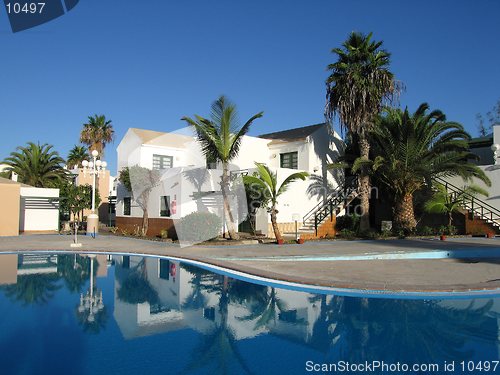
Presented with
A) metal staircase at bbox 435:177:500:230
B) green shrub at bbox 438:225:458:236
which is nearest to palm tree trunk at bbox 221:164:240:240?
green shrub at bbox 438:225:458:236

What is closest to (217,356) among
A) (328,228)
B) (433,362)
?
(433,362)

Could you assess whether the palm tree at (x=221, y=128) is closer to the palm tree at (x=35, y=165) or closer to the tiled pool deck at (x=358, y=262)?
the tiled pool deck at (x=358, y=262)

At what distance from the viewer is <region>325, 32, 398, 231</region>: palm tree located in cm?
2330

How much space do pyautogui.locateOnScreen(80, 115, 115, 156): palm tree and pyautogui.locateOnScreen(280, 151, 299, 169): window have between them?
22.8m

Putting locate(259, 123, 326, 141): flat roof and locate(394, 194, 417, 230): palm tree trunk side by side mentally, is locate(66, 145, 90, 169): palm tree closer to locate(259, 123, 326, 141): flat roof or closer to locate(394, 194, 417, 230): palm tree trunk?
locate(259, 123, 326, 141): flat roof

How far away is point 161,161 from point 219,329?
20.7m

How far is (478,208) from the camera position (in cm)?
2417

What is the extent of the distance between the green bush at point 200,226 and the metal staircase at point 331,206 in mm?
5609

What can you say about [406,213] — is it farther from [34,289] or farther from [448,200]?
[34,289]

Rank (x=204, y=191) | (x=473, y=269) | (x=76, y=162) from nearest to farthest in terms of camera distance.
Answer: (x=473, y=269)
(x=204, y=191)
(x=76, y=162)

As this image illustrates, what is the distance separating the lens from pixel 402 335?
7164 millimetres

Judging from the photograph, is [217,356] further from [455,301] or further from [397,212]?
[397,212]

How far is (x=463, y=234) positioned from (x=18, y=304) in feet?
73.2

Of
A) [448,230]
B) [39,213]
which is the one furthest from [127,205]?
[448,230]
